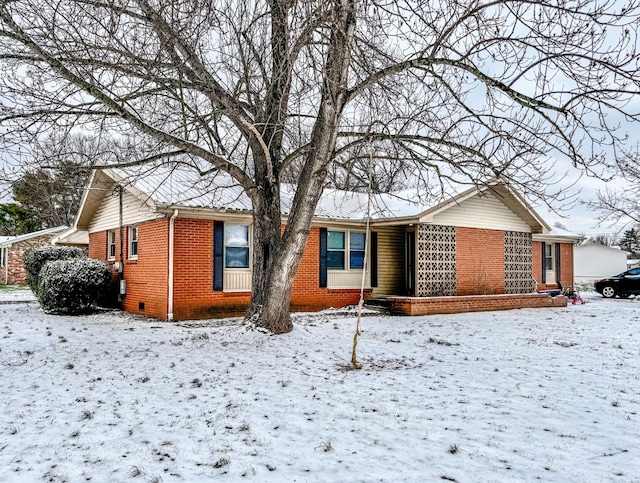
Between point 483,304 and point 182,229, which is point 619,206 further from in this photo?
point 182,229

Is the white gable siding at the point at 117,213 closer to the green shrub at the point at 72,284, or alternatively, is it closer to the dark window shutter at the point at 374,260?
the green shrub at the point at 72,284

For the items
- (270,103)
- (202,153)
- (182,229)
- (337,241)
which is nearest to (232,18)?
(270,103)

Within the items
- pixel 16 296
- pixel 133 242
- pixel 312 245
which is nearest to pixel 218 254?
pixel 312 245

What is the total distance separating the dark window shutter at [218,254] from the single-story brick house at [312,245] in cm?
3

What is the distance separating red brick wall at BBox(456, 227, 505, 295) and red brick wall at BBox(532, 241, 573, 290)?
5.10 metres

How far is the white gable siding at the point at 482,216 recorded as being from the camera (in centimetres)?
1609

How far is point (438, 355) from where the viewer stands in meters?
8.44

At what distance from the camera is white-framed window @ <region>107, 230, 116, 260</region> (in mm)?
16734

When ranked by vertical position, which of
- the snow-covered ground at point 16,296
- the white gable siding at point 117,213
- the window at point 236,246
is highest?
the white gable siding at point 117,213

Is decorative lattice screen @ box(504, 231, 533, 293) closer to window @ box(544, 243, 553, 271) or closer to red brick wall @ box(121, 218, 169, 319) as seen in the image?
window @ box(544, 243, 553, 271)

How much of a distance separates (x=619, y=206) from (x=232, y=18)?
893 inches

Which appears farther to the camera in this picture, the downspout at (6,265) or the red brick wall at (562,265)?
the downspout at (6,265)

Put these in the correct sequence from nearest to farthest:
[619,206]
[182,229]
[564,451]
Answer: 1. [564,451]
2. [182,229]
3. [619,206]

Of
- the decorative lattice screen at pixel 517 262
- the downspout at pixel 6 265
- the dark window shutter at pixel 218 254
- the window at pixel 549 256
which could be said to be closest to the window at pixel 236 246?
the dark window shutter at pixel 218 254
